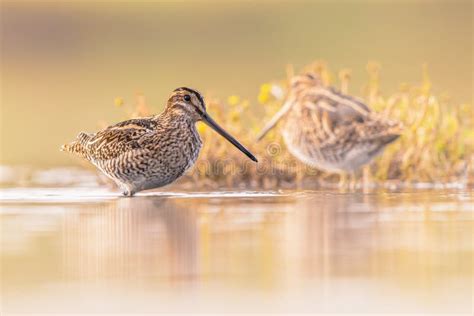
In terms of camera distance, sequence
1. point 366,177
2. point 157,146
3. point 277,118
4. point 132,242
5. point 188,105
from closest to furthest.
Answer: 1. point 132,242
2. point 157,146
3. point 188,105
4. point 366,177
5. point 277,118

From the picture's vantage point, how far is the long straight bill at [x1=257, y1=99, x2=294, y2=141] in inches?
557

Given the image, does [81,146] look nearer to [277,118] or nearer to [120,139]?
[120,139]

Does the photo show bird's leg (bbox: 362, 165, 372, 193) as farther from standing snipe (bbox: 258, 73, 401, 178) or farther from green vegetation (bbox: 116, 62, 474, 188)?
standing snipe (bbox: 258, 73, 401, 178)

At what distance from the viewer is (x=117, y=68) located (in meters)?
30.8

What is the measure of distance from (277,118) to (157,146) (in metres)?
2.85

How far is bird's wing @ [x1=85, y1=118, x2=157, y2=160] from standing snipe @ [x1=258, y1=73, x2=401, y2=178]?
2.09 metres

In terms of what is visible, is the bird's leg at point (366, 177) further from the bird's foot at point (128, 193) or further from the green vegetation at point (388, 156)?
the bird's foot at point (128, 193)

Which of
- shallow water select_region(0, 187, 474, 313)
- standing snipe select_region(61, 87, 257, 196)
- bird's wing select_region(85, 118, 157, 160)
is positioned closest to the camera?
shallow water select_region(0, 187, 474, 313)

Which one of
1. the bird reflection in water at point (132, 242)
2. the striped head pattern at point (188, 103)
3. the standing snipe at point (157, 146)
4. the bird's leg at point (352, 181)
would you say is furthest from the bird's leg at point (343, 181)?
the bird reflection in water at point (132, 242)

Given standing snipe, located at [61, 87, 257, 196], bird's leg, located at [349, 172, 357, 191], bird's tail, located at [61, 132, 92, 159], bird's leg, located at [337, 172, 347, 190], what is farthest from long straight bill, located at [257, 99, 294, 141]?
bird's tail, located at [61, 132, 92, 159]

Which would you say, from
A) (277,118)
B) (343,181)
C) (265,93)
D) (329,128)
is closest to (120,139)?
(329,128)

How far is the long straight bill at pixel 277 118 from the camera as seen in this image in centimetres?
1414

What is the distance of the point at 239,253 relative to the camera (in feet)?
27.6

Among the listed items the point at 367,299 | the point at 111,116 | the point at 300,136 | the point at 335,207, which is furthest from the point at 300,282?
the point at 111,116
